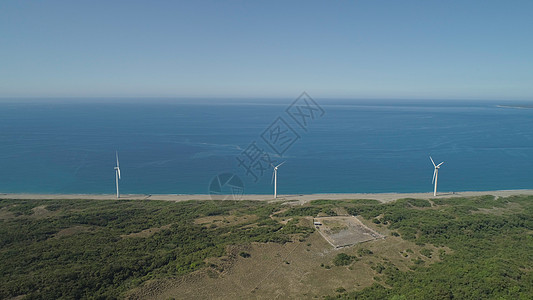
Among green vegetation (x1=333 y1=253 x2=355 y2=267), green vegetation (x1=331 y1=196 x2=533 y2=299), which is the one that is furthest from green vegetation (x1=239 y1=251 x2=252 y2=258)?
green vegetation (x1=331 y1=196 x2=533 y2=299)

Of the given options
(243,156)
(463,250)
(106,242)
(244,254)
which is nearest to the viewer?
(244,254)

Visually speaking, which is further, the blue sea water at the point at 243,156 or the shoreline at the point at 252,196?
the blue sea water at the point at 243,156

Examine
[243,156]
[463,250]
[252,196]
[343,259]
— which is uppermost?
[463,250]

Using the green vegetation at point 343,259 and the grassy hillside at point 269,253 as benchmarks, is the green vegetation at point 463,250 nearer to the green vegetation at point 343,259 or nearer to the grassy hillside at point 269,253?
the grassy hillside at point 269,253

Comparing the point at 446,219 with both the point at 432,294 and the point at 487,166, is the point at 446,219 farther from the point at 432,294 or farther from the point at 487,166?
the point at 487,166

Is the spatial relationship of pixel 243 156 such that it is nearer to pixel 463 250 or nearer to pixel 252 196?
pixel 252 196

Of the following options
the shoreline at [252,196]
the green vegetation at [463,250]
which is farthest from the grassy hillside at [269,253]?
the shoreline at [252,196]

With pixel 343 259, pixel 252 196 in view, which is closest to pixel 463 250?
pixel 343 259

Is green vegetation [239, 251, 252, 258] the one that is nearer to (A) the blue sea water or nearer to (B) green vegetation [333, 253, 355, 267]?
(B) green vegetation [333, 253, 355, 267]

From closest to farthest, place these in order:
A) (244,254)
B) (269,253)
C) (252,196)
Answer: (244,254), (269,253), (252,196)
